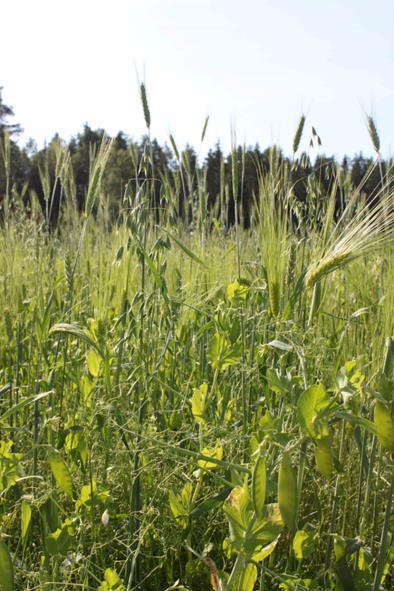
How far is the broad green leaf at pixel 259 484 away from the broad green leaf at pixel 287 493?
0.02m

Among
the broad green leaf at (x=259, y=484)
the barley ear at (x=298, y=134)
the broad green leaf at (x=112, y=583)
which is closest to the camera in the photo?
the broad green leaf at (x=259, y=484)

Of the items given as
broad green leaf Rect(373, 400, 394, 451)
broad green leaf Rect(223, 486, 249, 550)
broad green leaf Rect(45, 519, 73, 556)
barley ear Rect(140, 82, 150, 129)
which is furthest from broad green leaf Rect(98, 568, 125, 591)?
barley ear Rect(140, 82, 150, 129)

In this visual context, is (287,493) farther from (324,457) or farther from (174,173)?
(174,173)

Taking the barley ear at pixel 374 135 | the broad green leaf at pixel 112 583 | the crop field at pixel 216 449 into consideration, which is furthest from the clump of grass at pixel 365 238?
the barley ear at pixel 374 135

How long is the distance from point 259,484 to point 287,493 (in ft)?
0.11

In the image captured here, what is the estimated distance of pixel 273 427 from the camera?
81 cm

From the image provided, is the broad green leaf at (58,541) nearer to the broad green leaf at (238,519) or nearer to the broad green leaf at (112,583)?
the broad green leaf at (112,583)

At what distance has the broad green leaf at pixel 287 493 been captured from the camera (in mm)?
609

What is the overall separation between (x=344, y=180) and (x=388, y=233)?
6.97 feet

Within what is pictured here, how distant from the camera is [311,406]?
2.12 ft

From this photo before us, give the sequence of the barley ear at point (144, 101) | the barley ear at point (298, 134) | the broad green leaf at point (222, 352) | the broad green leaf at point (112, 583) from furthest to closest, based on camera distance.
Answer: the barley ear at point (298, 134) → the barley ear at point (144, 101) → the broad green leaf at point (222, 352) → the broad green leaf at point (112, 583)

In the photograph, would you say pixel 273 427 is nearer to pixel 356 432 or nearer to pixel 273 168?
pixel 356 432

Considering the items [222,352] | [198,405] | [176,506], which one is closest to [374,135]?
[222,352]

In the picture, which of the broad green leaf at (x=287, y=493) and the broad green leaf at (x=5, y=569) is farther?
the broad green leaf at (x=5, y=569)
